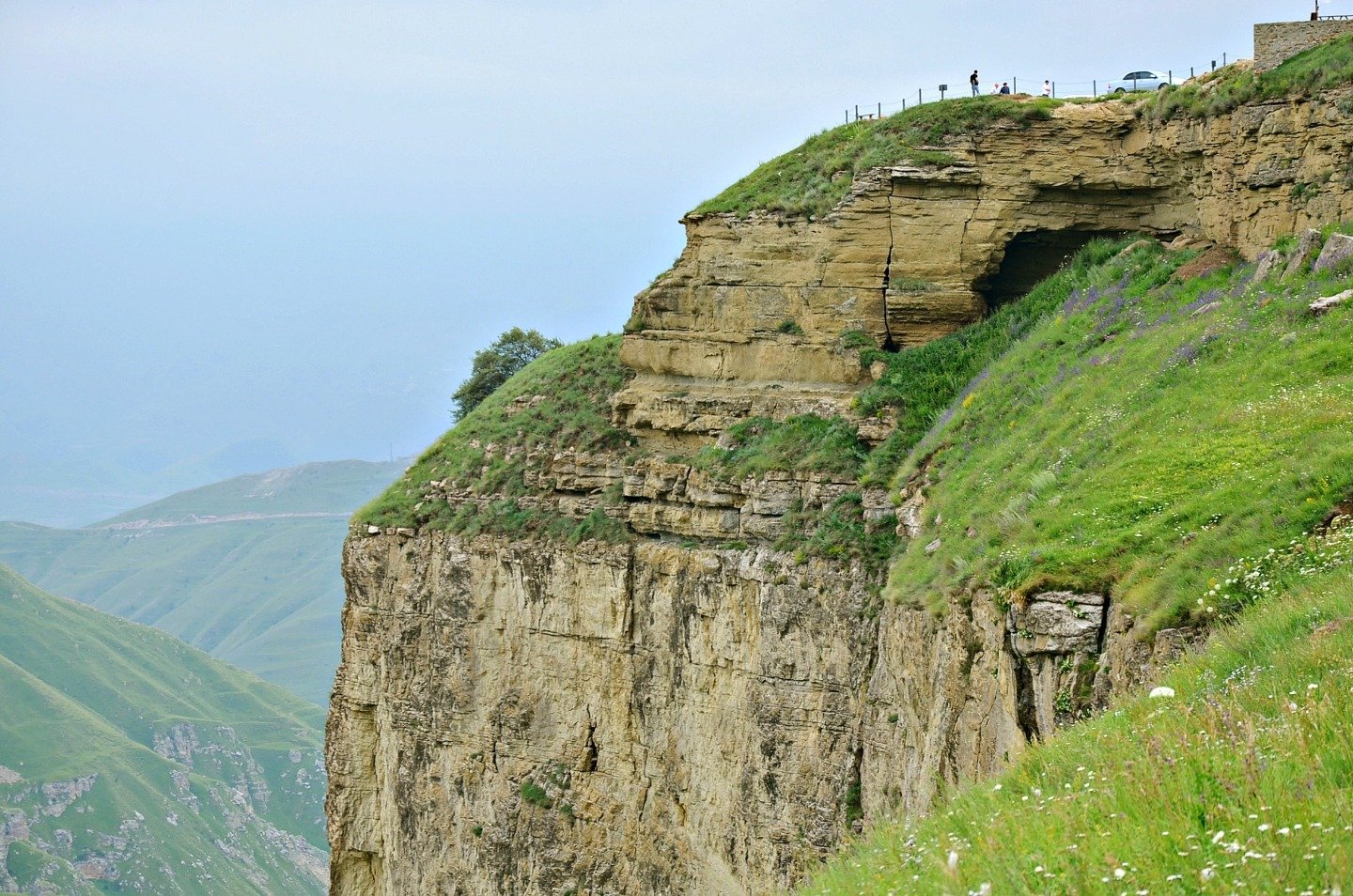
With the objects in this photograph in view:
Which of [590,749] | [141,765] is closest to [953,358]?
[590,749]

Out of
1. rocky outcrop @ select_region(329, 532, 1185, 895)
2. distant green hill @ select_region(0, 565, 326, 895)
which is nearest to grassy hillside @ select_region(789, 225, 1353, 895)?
rocky outcrop @ select_region(329, 532, 1185, 895)

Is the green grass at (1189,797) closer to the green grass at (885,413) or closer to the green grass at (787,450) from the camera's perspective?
the green grass at (885,413)

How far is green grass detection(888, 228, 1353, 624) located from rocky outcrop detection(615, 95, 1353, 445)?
8.39ft

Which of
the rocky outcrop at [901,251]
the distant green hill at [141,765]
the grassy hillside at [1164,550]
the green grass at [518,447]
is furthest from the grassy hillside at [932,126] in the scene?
the distant green hill at [141,765]

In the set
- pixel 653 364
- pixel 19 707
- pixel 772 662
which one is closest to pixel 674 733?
pixel 772 662

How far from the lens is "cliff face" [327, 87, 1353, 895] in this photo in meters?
27.7

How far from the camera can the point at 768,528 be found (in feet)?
99.9

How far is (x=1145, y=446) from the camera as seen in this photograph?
65.5 ft

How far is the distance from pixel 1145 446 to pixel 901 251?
12755 mm

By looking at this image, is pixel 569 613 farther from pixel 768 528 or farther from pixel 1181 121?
pixel 1181 121

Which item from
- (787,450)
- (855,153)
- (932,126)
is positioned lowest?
(787,450)

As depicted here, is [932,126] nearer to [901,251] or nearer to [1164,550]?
[901,251]

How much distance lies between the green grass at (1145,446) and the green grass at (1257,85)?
310cm

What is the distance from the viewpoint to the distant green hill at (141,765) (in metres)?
105
